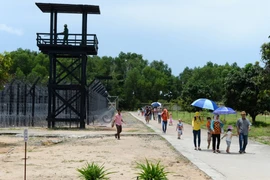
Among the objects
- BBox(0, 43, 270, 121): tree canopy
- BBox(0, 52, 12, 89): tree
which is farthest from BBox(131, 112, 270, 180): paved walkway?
BBox(0, 43, 270, 121): tree canopy

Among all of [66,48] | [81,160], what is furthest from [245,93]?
[81,160]

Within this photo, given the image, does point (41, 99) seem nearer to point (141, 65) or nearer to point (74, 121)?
point (74, 121)

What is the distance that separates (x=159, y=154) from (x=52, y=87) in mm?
16740

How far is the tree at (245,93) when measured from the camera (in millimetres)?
39969

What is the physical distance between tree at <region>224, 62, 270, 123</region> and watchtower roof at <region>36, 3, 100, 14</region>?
54.2 feet

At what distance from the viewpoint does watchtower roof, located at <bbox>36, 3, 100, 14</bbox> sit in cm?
3080

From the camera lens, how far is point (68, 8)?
103 feet

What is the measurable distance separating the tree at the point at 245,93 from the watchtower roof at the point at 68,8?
54.2 feet

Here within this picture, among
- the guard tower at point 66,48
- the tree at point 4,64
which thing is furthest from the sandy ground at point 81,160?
the guard tower at point 66,48

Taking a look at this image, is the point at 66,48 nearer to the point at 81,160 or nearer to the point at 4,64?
the point at 4,64

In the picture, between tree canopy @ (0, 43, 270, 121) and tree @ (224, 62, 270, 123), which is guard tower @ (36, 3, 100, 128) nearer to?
tree @ (224, 62, 270, 123)

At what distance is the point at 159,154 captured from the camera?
53.2 feet

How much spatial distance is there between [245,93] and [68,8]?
18.6m

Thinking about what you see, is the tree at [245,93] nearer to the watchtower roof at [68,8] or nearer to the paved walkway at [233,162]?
the watchtower roof at [68,8]
